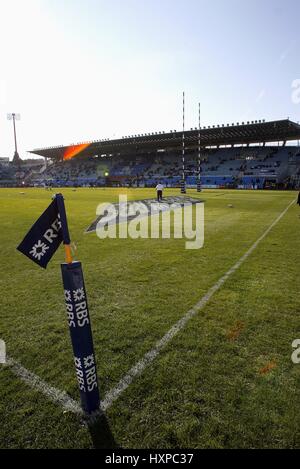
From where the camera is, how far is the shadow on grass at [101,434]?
7.73 ft

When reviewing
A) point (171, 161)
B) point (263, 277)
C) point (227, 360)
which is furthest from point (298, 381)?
point (171, 161)

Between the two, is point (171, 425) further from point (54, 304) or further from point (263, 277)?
point (263, 277)

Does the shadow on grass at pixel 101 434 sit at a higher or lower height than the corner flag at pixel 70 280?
lower

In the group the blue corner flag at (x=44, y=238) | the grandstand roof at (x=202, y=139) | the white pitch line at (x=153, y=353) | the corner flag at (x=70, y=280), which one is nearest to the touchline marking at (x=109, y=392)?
the white pitch line at (x=153, y=353)

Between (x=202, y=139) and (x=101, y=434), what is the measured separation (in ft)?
197

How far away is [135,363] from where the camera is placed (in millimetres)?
3361

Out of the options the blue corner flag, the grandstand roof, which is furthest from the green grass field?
the grandstand roof

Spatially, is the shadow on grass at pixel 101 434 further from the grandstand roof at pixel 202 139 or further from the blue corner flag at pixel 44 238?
the grandstand roof at pixel 202 139

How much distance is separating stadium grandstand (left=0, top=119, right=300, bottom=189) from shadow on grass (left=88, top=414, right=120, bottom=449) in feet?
175

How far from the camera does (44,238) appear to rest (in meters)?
2.58

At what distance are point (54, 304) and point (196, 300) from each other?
93.3 inches

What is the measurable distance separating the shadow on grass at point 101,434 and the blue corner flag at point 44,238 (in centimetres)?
141

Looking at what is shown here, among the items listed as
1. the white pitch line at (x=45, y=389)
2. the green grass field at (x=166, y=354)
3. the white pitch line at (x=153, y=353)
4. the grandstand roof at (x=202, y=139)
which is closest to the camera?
the green grass field at (x=166, y=354)

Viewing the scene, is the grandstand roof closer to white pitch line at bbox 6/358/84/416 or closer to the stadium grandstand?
A: the stadium grandstand
